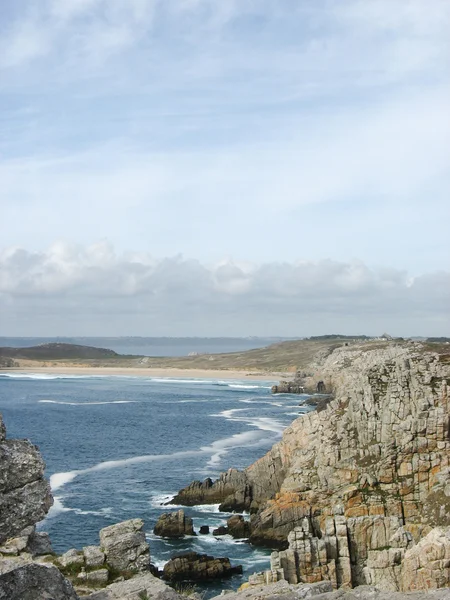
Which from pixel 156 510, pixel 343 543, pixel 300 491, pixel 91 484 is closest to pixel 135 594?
pixel 343 543

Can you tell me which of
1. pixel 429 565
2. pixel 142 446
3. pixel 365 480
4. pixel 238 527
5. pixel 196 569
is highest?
pixel 429 565

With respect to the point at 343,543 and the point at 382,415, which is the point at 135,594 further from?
the point at 382,415

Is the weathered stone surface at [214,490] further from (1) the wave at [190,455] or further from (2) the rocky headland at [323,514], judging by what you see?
(1) the wave at [190,455]

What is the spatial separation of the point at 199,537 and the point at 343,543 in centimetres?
1783

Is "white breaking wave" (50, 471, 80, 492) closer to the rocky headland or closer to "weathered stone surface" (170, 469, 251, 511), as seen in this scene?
"weathered stone surface" (170, 469, 251, 511)

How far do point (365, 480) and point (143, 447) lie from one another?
51247 millimetres

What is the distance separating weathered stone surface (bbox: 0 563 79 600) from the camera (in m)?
12.1

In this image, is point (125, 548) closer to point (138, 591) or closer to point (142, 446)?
point (138, 591)

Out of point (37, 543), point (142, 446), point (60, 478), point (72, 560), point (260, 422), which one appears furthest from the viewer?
point (260, 422)

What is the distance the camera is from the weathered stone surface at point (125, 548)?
24.4 meters

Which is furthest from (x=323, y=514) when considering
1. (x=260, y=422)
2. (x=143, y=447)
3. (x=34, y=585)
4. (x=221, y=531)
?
(x=260, y=422)

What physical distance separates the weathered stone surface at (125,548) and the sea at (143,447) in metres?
15.1

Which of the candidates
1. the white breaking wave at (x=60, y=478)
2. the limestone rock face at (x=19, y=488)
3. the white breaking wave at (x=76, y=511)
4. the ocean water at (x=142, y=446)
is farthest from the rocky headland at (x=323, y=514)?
the white breaking wave at (x=60, y=478)

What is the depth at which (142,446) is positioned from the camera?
3546 inches
